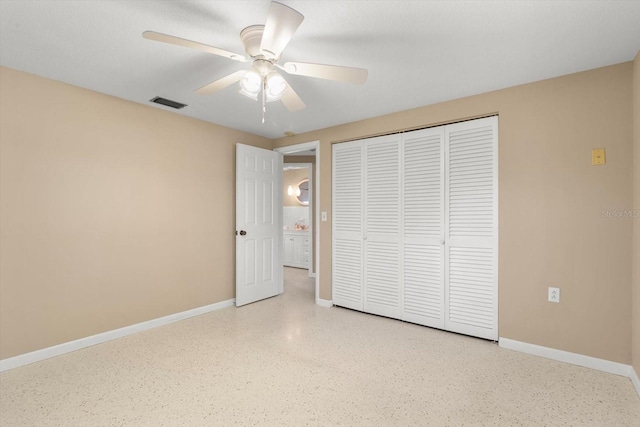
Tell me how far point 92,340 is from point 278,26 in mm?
3065

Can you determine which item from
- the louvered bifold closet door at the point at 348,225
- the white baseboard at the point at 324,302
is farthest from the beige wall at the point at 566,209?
the white baseboard at the point at 324,302

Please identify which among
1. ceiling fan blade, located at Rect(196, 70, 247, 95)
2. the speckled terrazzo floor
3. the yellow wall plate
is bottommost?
Result: the speckled terrazzo floor

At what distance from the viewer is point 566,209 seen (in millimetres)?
2486

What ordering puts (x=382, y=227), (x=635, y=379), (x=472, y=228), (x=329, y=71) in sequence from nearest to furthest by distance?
(x=329, y=71) < (x=635, y=379) < (x=472, y=228) < (x=382, y=227)

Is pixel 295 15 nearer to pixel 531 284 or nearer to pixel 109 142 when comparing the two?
pixel 109 142

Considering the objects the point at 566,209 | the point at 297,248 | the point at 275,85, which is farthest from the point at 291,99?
the point at 297,248

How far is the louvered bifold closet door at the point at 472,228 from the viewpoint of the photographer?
286 centimetres

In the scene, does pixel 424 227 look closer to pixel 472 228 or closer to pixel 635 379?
pixel 472 228

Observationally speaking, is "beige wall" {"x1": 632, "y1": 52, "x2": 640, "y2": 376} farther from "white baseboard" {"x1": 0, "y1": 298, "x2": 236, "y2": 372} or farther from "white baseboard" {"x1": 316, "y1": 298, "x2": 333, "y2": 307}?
"white baseboard" {"x1": 0, "y1": 298, "x2": 236, "y2": 372}

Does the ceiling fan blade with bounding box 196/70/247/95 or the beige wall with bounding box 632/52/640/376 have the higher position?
the ceiling fan blade with bounding box 196/70/247/95

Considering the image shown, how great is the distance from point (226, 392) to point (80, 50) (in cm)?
255

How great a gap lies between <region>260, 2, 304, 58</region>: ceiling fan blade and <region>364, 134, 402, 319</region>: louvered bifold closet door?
2.10 metres

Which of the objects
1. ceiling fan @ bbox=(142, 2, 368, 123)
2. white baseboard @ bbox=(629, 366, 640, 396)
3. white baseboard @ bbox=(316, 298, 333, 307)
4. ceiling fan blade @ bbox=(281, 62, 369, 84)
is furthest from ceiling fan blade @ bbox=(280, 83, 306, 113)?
white baseboard @ bbox=(629, 366, 640, 396)

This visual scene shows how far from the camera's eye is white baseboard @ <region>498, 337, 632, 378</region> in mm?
2283
